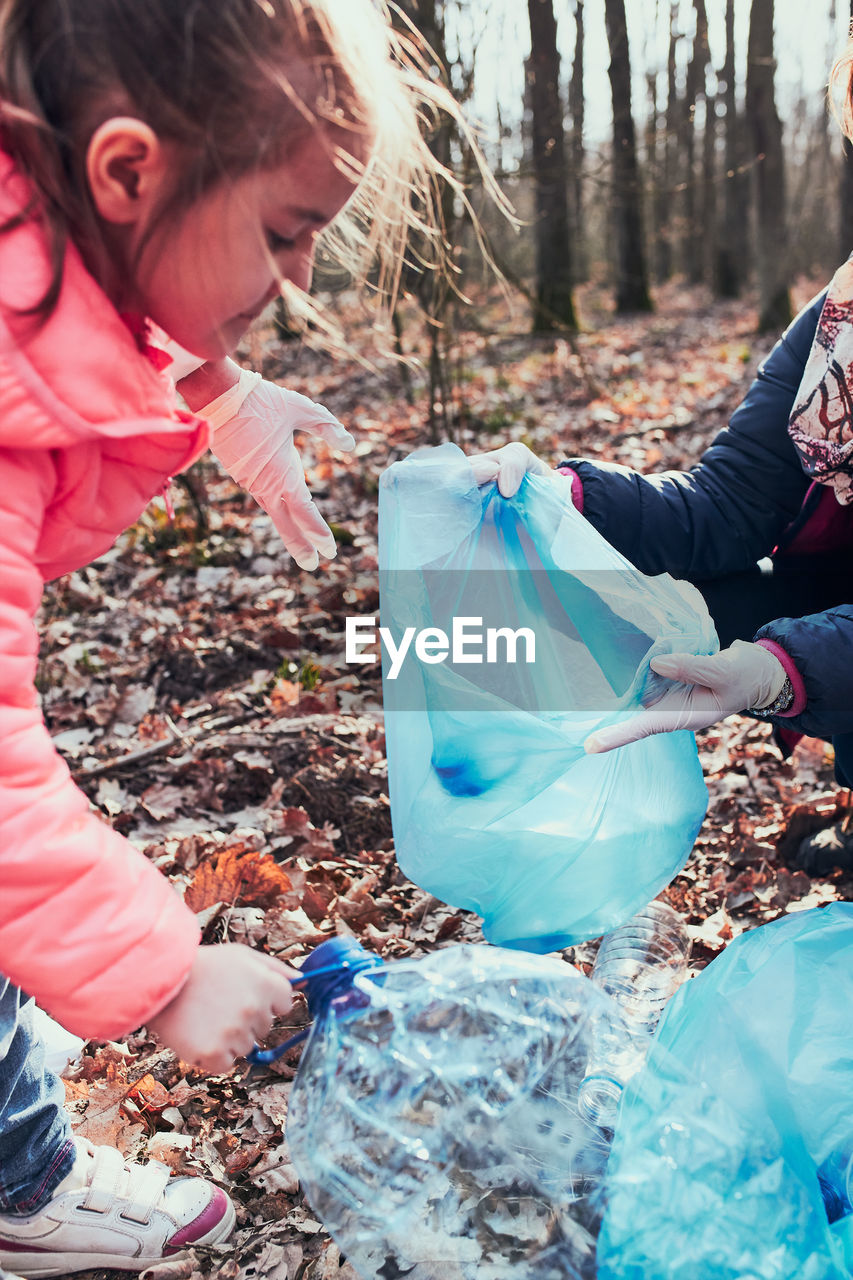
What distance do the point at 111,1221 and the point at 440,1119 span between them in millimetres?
601

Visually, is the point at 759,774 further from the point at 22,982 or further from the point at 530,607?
the point at 22,982

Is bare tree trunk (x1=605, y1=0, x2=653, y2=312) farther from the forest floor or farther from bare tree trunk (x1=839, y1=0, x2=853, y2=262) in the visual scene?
the forest floor

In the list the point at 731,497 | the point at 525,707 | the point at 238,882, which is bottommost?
the point at 238,882

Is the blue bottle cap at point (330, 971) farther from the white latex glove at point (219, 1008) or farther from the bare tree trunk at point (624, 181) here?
the bare tree trunk at point (624, 181)

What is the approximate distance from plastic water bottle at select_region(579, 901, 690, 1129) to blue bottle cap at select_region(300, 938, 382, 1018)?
601 millimetres

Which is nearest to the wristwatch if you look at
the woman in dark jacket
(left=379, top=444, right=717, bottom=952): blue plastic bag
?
the woman in dark jacket

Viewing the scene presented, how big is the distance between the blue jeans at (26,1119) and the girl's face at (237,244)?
3.14ft

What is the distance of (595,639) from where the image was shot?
1927 millimetres

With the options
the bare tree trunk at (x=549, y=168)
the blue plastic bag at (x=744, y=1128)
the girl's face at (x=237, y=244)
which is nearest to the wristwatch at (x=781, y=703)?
the blue plastic bag at (x=744, y=1128)

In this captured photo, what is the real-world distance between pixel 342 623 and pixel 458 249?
2.50 metres

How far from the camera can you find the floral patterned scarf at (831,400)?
6.25 feet

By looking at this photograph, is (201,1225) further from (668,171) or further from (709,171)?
(709,171)

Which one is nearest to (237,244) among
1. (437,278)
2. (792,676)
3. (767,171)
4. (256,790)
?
(792,676)

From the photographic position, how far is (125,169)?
102cm
